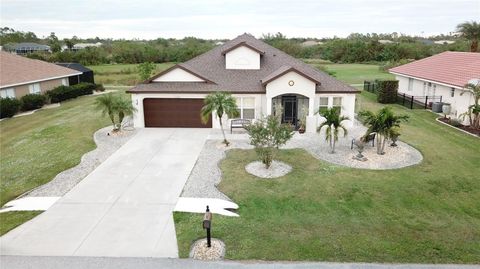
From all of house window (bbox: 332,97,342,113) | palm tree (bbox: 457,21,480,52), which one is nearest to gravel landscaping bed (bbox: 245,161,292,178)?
house window (bbox: 332,97,342,113)

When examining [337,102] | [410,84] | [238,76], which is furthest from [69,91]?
[410,84]

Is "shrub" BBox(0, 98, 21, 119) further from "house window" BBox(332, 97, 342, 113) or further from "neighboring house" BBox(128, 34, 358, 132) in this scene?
"house window" BBox(332, 97, 342, 113)

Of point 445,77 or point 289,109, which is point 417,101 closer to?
point 445,77

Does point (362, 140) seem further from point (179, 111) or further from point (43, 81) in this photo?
point (43, 81)

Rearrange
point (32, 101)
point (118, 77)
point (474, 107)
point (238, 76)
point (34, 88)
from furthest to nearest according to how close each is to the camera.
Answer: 1. point (118, 77)
2. point (34, 88)
3. point (32, 101)
4. point (238, 76)
5. point (474, 107)

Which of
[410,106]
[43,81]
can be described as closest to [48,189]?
[43,81]

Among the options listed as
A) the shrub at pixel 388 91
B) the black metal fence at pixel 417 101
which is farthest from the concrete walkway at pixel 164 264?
the shrub at pixel 388 91
